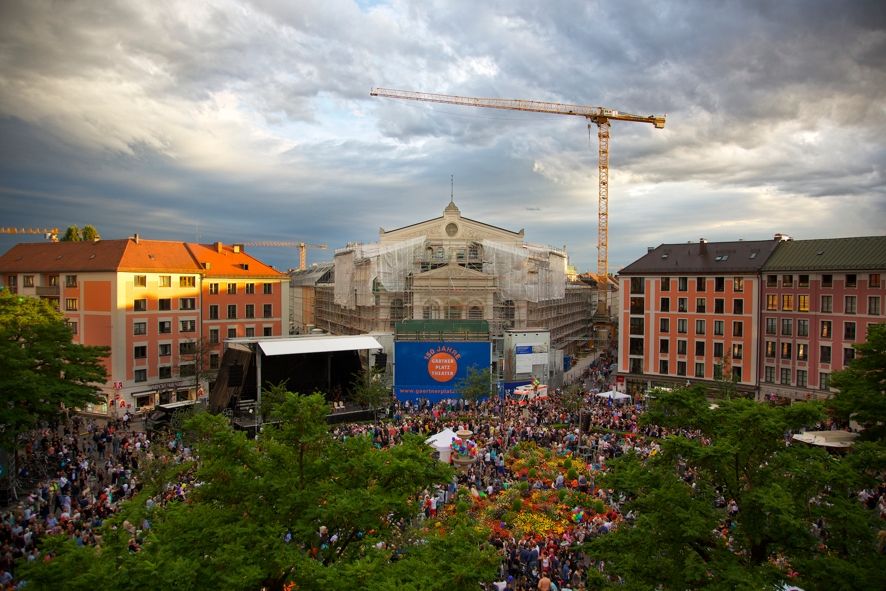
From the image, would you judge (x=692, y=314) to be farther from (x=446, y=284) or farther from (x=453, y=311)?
(x=446, y=284)

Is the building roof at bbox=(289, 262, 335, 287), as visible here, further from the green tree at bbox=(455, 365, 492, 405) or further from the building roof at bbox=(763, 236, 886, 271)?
the building roof at bbox=(763, 236, 886, 271)

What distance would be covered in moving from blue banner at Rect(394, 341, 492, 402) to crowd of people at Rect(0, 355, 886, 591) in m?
1.27

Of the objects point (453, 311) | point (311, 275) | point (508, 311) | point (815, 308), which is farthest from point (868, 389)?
point (311, 275)

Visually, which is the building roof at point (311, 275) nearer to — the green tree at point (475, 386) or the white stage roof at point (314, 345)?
the white stage roof at point (314, 345)

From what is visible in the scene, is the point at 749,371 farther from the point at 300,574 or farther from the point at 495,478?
the point at 300,574

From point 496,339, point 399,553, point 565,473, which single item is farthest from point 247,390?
point 399,553

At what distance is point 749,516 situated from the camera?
1245 centimetres

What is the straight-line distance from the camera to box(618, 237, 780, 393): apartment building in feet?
156

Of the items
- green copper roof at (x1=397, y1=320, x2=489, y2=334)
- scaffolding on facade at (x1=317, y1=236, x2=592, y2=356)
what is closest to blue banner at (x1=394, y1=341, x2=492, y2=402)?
green copper roof at (x1=397, y1=320, x2=489, y2=334)

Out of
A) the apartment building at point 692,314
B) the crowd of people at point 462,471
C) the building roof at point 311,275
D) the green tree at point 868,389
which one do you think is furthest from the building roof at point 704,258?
the building roof at point 311,275

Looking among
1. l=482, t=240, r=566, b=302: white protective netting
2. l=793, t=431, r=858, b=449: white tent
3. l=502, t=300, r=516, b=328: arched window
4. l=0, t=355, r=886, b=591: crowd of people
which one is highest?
l=482, t=240, r=566, b=302: white protective netting

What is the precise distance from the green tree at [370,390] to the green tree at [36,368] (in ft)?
52.1

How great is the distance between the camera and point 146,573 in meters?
9.83

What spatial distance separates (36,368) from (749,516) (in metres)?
32.8
